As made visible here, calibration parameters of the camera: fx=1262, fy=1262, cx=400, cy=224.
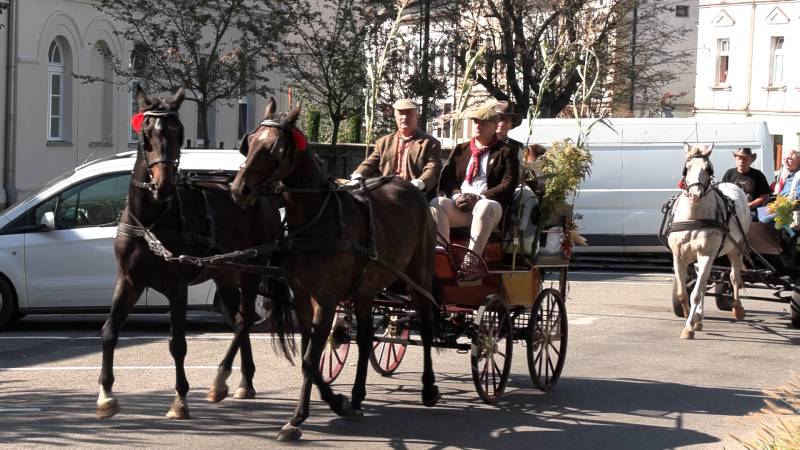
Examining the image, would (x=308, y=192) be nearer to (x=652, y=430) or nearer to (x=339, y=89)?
(x=652, y=430)

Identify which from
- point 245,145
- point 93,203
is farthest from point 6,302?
point 245,145

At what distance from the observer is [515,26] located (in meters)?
32.8

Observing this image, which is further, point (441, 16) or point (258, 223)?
point (441, 16)

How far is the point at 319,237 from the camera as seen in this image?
8.52 m

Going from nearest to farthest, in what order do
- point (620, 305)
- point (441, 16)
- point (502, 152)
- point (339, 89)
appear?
point (502, 152), point (620, 305), point (339, 89), point (441, 16)

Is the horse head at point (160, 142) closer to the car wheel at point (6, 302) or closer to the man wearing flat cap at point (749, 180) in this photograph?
the car wheel at point (6, 302)

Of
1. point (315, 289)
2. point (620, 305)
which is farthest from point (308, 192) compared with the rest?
point (620, 305)

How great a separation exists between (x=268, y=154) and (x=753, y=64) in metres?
43.4

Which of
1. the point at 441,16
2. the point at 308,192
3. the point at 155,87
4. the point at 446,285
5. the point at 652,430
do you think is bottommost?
the point at 652,430

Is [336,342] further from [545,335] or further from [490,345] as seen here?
[545,335]

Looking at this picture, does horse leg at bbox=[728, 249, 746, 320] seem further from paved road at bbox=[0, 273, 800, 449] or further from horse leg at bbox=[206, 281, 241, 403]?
horse leg at bbox=[206, 281, 241, 403]

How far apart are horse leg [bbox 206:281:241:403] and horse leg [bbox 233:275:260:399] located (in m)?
0.07

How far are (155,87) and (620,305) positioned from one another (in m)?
11.6

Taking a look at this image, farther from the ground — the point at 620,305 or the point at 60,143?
the point at 60,143
